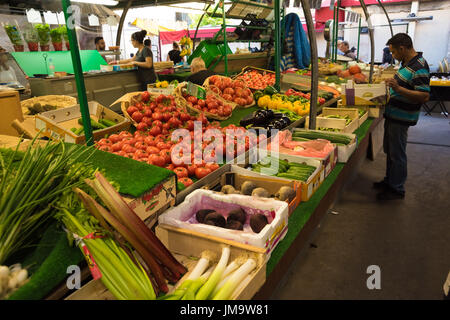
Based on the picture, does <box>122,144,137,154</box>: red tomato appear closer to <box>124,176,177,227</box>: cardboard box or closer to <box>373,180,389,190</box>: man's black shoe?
<box>124,176,177,227</box>: cardboard box

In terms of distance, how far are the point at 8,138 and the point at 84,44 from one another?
35.4ft

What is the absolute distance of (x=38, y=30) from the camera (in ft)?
20.3

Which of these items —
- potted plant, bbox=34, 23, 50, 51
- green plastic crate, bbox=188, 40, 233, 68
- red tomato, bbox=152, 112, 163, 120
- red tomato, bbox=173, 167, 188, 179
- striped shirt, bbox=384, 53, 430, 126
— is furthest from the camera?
green plastic crate, bbox=188, 40, 233, 68

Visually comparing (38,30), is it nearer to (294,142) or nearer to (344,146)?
(294,142)

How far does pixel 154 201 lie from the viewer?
6.20ft

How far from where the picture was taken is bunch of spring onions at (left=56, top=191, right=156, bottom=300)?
4.45ft

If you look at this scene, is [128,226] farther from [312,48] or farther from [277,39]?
[277,39]

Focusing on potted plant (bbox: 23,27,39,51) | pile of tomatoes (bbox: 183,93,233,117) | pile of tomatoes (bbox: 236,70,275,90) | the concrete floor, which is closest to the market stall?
pile of tomatoes (bbox: 183,93,233,117)

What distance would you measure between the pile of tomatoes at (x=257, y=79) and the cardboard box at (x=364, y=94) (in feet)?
4.77

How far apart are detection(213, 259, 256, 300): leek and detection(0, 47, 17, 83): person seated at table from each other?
5161mm

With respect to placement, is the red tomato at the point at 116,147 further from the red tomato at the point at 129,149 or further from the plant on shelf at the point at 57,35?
the plant on shelf at the point at 57,35

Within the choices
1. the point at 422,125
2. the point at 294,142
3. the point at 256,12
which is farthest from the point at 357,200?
the point at 422,125

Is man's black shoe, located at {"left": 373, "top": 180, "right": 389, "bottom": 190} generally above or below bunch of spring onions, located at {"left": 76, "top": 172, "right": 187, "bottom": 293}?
below

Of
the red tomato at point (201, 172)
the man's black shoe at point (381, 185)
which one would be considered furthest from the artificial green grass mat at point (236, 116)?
the man's black shoe at point (381, 185)
